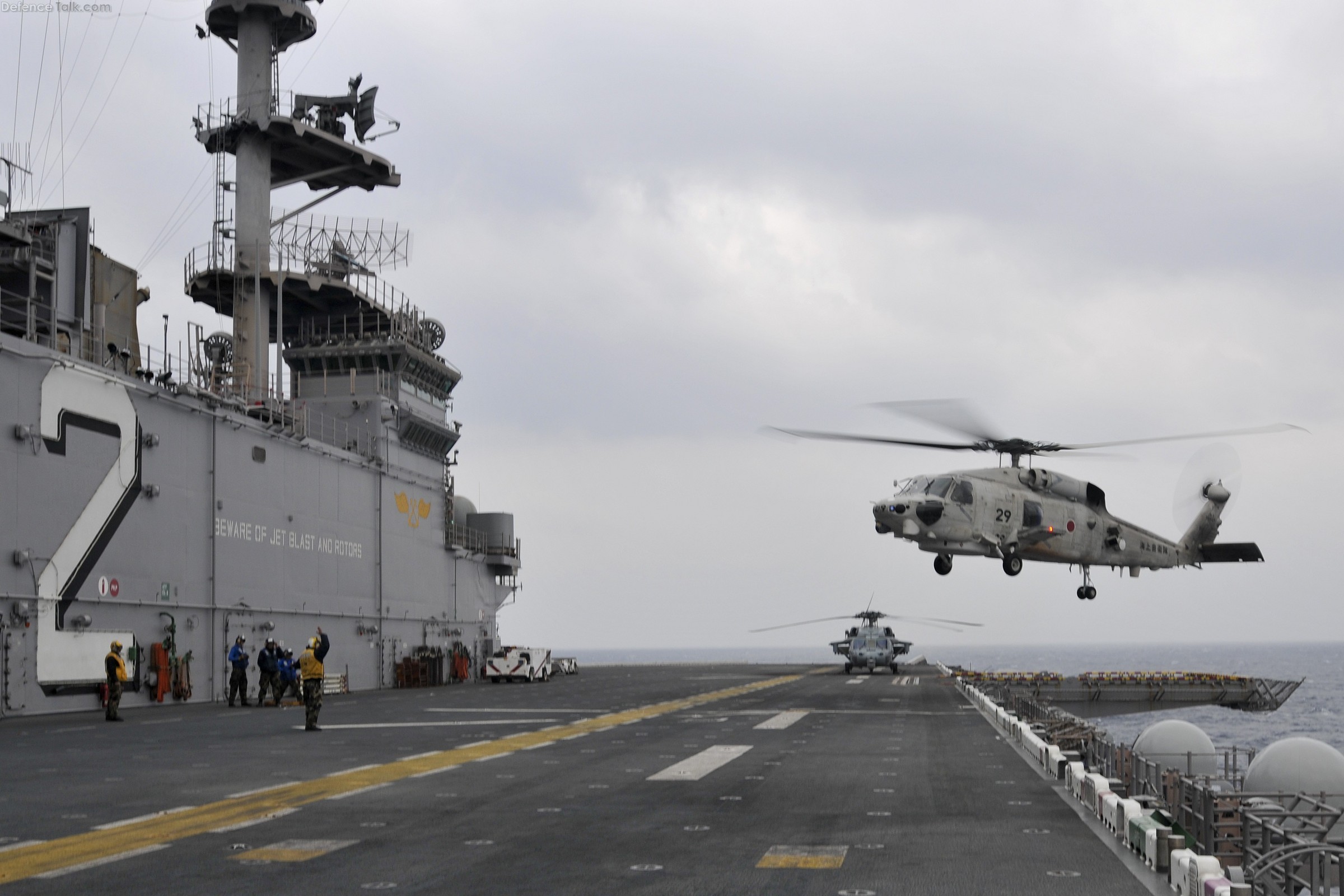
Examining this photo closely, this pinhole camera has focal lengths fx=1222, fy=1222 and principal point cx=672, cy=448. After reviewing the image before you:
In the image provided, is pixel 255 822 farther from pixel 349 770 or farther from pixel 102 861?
pixel 349 770

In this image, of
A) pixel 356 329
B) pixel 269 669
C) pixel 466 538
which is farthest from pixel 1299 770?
pixel 466 538

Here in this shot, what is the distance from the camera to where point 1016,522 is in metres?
28.2

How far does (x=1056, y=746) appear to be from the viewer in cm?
1596

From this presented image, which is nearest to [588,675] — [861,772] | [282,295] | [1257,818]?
[282,295]

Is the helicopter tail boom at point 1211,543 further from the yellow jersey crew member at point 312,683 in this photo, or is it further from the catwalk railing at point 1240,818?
the yellow jersey crew member at point 312,683

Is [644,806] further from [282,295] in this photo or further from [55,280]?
[282,295]

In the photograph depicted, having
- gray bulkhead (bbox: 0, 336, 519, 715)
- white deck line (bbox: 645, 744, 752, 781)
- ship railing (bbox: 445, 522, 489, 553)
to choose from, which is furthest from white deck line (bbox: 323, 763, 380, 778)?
ship railing (bbox: 445, 522, 489, 553)

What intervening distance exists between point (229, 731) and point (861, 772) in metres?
11.9

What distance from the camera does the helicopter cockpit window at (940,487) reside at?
89.3 ft

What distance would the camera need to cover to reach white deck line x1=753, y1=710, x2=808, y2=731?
2339 cm

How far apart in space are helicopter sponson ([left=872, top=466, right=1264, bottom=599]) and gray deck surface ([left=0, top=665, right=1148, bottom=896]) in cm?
465

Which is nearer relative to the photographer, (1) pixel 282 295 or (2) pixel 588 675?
(1) pixel 282 295

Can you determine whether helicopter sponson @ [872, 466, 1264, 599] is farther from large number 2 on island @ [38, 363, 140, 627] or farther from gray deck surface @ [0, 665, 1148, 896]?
large number 2 on island @ [38, 363, 140, 627]

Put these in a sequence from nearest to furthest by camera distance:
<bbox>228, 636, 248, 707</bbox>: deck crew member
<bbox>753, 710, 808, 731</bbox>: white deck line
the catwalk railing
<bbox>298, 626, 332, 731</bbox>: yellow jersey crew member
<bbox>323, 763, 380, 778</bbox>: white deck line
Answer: the catwalk railing → <bbox>323, 763, 380, 778</bbox>: white deck line → <bbox>298, 626, 332, 731</bbox>: yellow jersey crew member → <bbox>753, 710, 808, 731</bbox>: white deck line → <bbox>228, 636, 248, 707</bbox>: deck crew member
